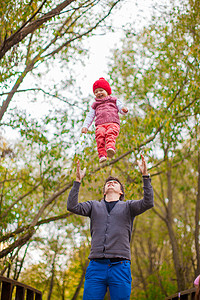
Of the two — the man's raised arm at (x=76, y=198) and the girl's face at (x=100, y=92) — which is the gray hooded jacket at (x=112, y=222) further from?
the girl's face at (x=100, y=92)

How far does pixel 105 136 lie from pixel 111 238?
Result: 88 centimetres

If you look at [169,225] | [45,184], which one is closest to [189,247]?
[169,225]

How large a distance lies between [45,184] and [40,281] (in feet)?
22.3

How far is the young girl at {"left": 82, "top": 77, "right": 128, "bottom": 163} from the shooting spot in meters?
2.90

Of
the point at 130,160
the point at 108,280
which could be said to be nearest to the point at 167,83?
the point at 130,160

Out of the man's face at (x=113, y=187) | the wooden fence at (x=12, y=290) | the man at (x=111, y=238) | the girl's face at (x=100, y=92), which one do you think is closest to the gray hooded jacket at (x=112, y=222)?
the man at (x=111, y=238)

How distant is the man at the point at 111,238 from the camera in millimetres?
2623

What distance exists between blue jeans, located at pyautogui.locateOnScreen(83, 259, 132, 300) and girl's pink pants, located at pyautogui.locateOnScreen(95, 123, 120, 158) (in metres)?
0.91

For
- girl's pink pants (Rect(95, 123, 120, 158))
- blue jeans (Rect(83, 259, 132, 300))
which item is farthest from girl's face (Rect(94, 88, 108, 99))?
blue jeans (Rect(83, 259, 132, 300))

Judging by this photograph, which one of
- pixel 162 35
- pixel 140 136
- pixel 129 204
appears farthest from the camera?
pixel 162 35

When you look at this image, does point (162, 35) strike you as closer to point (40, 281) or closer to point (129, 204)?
A: point (129, 204)

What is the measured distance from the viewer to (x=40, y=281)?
12.2 meters

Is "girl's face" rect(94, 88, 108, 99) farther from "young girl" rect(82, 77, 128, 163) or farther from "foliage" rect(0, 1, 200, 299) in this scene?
"foliage" rect(0, 1, 200, 299)

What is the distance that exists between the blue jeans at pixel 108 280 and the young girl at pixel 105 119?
854 mm
